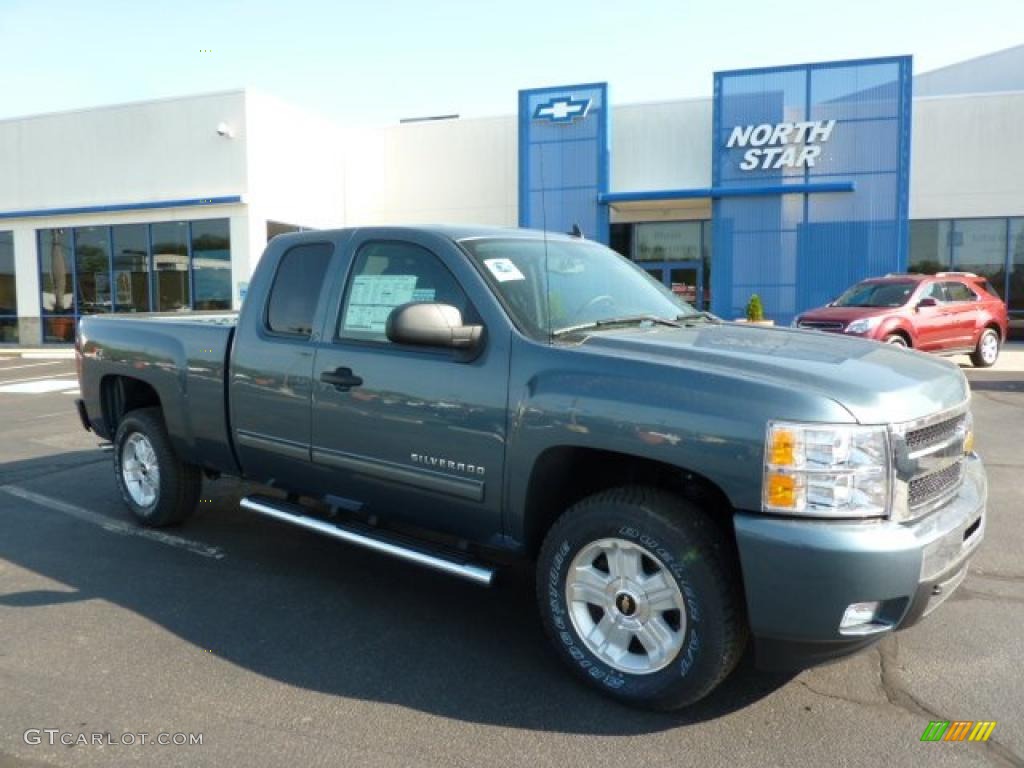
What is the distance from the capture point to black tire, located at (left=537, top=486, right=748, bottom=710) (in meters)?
3.01

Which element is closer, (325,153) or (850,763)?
(850,763)

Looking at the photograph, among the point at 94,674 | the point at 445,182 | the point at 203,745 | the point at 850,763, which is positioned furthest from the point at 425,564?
the point at 445,182

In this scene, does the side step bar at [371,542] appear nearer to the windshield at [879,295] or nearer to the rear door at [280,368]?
the rear door at [280,368]

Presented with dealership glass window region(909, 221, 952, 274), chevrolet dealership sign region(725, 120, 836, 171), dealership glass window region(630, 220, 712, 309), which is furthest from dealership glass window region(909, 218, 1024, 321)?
dealership glass window region(630, 220, 712, 309)

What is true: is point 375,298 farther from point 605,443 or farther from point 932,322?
point 932,322

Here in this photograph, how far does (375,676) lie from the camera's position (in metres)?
3.54

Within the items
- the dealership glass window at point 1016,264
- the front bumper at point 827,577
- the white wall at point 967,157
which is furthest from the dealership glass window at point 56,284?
the dealership glass window at point 1016,264

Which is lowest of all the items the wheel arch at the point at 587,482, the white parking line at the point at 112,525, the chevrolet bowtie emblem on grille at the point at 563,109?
the white parking line at the point at 112,525

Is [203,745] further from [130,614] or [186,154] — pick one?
[186,154]

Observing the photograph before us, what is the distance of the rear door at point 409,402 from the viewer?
11.8 ft

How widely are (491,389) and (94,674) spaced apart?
207 cm

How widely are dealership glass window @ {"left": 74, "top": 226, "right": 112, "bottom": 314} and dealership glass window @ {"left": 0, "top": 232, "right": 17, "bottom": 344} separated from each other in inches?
99.1

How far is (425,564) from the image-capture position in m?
3.73

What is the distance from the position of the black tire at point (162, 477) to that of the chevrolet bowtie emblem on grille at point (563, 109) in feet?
63.7
